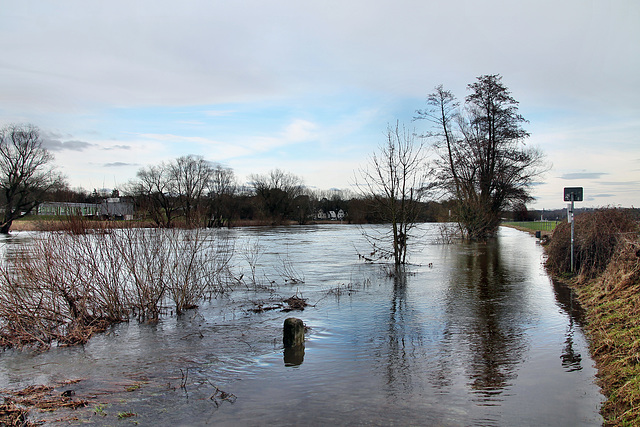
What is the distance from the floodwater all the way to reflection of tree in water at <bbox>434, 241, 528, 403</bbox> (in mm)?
35

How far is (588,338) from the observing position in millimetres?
8359

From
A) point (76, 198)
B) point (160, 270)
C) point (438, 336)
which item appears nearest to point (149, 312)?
point (160, 270)

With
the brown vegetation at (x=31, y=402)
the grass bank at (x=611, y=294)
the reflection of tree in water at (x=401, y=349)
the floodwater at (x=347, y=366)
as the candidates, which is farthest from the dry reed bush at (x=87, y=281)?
the grass bank at (x=611, y=294)

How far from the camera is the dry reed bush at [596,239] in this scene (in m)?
13.4

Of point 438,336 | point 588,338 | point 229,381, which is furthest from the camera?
point 438,336

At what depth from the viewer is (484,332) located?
916 centimetres

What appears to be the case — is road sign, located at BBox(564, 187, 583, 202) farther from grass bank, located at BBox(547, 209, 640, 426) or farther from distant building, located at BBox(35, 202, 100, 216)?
distant building, located at BBox(35, 202, 100, 216)

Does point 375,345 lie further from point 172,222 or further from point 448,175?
point 448,175

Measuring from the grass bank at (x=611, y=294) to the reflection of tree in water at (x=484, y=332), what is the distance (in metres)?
1.30

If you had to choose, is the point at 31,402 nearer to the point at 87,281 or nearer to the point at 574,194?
the point at 87,281

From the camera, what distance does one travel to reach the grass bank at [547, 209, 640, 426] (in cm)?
552

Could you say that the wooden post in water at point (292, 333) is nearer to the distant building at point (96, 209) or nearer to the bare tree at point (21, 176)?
the distant building at point (96, 209)

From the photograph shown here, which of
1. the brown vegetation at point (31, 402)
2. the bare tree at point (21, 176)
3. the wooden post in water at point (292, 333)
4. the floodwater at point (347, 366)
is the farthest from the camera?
the bare tree at point (21, 176)

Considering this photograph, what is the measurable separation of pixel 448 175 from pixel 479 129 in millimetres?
4539
